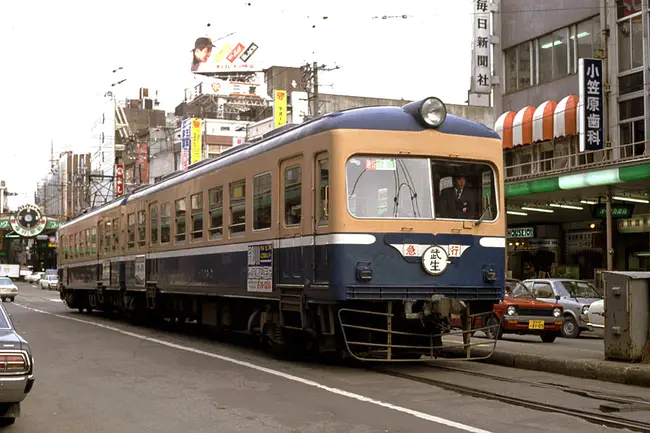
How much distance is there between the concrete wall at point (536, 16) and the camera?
34.7 m

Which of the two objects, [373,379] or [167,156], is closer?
[373,379]

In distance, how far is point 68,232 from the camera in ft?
107

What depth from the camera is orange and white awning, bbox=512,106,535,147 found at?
36188 millimetres

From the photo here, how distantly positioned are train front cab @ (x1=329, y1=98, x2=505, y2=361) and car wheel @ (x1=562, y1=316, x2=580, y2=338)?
9.78 meters

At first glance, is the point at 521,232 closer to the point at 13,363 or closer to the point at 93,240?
the point at 93,240

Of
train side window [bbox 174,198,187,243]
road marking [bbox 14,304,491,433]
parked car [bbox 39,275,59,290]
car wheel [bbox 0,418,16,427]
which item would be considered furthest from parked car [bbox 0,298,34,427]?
parked car [bbox 39,275,59,290]

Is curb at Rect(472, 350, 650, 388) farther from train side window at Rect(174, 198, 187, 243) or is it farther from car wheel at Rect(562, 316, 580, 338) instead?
car wheel at Rect(562, 316, 580, 338)

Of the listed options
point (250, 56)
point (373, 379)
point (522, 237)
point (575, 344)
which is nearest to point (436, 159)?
point (373, 379)

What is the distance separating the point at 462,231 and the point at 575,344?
8552 millimetres

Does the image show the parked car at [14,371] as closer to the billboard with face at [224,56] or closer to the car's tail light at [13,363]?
the car's tail light at [13,363]

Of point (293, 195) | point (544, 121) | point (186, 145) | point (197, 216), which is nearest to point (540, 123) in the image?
point (544, 121)

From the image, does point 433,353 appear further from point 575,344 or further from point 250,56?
point 250,56

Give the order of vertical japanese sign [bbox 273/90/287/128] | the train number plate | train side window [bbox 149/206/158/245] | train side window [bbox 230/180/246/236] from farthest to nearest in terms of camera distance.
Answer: vertical japanese sign [bbox 273/90/287/128]
train side window [bbox 149/206/158/245]
the train number plate
train side window [bbox 230/180/246/236]

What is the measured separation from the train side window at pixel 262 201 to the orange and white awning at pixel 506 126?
2471 centimetres
